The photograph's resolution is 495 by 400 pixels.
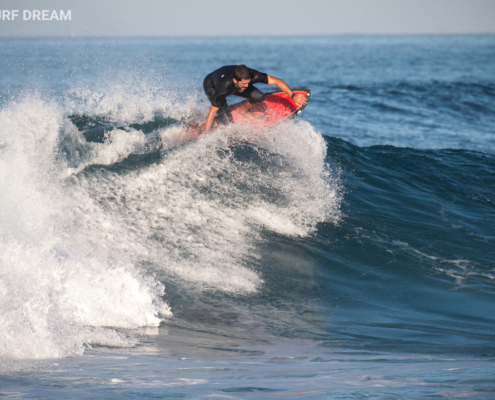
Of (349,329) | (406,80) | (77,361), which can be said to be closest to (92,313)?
(77,361)

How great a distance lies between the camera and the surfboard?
7566 millimetres

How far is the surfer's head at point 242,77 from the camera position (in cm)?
635

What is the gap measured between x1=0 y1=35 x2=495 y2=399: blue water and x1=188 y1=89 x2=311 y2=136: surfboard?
0.83 ft

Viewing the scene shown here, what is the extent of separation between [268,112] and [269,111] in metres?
0.03

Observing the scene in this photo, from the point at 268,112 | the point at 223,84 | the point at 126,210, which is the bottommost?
the point at 126,210

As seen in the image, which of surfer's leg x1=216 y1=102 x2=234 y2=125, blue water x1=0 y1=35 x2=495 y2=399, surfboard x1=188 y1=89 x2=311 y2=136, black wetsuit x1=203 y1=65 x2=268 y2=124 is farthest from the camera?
surfboard x1=188 y1=89 x2=311 y2=136

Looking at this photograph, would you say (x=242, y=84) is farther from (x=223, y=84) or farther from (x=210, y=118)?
(x=210, y=118)

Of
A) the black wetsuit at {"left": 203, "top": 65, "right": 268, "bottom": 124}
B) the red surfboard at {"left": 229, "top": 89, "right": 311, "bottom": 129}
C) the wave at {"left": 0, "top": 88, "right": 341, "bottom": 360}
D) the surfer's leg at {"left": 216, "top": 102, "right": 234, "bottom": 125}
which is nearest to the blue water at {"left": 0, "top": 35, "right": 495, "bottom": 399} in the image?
the wave at {"left": 0, "top": 88, "right": 341, "bottom": 360}

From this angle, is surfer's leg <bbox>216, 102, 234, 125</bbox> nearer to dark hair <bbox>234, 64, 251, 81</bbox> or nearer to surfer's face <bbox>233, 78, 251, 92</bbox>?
surfer's face <bbox>233, 78, 251, 92</bbox>

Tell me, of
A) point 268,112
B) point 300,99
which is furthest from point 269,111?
point 300,99

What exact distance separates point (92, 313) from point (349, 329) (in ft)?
7.73

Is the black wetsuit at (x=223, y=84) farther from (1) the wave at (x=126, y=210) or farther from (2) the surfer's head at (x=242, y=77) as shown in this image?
(1) the wave at (x=126, y=210)

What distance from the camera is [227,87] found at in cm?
659

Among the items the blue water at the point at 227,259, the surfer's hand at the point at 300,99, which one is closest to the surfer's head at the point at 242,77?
the blue water at the point at 227,259
